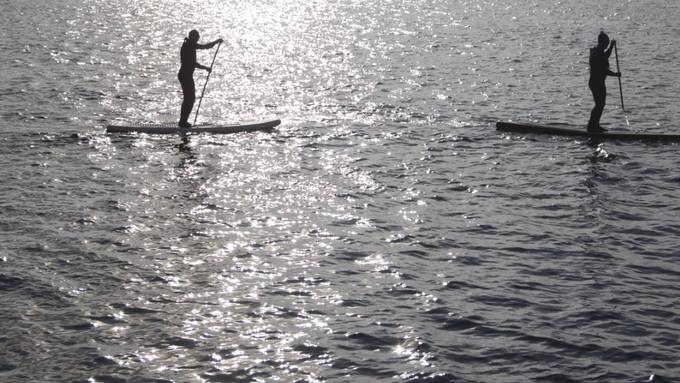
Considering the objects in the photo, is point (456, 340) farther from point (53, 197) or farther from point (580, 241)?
point (53, 197)

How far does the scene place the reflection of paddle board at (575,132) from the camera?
96.1ft

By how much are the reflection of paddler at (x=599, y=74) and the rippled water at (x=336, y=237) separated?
47.3 inches

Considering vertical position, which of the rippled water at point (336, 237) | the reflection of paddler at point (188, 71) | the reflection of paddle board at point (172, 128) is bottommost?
the rippled water at point (336, 237)

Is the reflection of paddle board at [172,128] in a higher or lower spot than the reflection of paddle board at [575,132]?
higher

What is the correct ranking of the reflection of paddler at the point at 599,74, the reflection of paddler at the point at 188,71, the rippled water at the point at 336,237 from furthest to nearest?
the reflection of paddler at the point at 188,71 < the reflection of paddler at the point at 599,74 < the rippled water at the point at 336,237

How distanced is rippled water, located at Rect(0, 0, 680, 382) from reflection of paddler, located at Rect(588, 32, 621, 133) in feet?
3.94

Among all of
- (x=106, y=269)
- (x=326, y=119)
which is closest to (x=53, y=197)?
(x=106, y=269)

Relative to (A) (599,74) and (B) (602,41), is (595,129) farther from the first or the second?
(B) (602,41)

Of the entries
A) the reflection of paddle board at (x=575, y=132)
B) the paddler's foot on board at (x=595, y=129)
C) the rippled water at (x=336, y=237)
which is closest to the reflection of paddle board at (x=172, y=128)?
the rippled water at (x=336, y=237)

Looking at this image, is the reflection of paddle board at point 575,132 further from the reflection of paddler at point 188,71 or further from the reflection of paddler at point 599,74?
the reflection of paddler at point 188,71

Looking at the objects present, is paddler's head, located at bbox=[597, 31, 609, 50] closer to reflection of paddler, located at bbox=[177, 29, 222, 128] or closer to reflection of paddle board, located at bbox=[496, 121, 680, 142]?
reflection of paddle board, located at bbox=[496, 121, 680, 142]

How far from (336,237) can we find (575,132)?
1337 centimetres

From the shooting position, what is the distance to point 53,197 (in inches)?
856

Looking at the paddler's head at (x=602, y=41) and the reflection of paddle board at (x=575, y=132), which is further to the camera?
the reflection of paddle board at (x=575, y=132)
